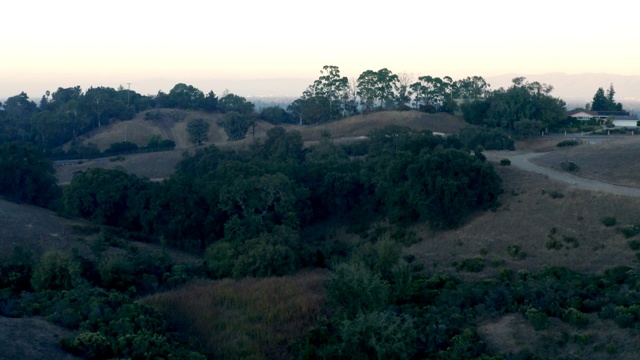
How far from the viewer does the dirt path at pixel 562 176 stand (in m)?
34.0

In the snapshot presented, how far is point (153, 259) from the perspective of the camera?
98.8 feet

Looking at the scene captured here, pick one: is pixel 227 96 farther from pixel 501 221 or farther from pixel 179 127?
pixel 501 221

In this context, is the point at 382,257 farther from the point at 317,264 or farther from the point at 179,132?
the point at 179,132

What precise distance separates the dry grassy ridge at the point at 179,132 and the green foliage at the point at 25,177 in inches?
315

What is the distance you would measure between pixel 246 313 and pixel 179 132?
230 feet

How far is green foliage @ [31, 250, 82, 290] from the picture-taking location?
25.5 m

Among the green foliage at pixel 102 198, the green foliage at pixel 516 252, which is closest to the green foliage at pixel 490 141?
the green foliage at pixel 516 252

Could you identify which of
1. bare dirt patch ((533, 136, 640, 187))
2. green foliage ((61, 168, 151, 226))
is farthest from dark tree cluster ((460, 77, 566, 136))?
green foliage ((61, 168, 151, 226))

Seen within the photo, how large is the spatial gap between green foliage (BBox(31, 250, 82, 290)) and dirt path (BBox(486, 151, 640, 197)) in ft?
86.5

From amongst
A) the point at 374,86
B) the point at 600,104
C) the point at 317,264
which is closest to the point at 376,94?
the point at 374,86

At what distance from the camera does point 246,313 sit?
2250cm

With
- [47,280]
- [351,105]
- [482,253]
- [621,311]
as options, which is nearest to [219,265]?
→ [47,280]

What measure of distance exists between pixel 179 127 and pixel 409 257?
64.5 metres

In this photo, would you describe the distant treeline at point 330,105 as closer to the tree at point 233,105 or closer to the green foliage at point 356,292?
the tree at point 233,105
